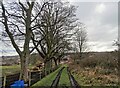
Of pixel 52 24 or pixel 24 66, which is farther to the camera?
pixel 52 24

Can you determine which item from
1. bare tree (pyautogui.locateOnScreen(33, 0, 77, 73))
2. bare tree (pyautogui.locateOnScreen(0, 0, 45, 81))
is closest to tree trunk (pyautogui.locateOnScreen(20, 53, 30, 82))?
bare tree (pyautogui.locateOnScreen(0, 0, 45, 81))

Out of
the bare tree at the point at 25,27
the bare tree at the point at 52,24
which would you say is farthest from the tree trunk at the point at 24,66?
the bare tree at the point at 52,24

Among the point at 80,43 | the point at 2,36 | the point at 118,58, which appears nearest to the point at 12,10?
the point at 2,36

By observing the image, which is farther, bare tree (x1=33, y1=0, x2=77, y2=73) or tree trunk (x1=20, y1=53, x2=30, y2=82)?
bare tree (x1=33, y1=0, x2=77, y2=73)

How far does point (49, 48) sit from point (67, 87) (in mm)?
16901

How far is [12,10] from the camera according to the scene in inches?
691

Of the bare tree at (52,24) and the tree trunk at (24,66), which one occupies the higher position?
the bare tree at (52,24)

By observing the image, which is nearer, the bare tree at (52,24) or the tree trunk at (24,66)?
the tree trunk at (24,66)

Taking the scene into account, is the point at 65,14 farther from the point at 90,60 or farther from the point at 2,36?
the point at 2,36

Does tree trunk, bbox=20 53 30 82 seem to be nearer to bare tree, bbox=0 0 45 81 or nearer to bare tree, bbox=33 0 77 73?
bare tree, bbox=0 0 45 81

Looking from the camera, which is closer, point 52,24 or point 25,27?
point 25,27

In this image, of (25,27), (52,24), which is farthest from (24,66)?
(52,24)

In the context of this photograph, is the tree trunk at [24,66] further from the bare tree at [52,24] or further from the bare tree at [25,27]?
the bare tree at [52,24]

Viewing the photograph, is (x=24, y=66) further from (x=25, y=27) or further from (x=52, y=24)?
(x=52, y=24)
